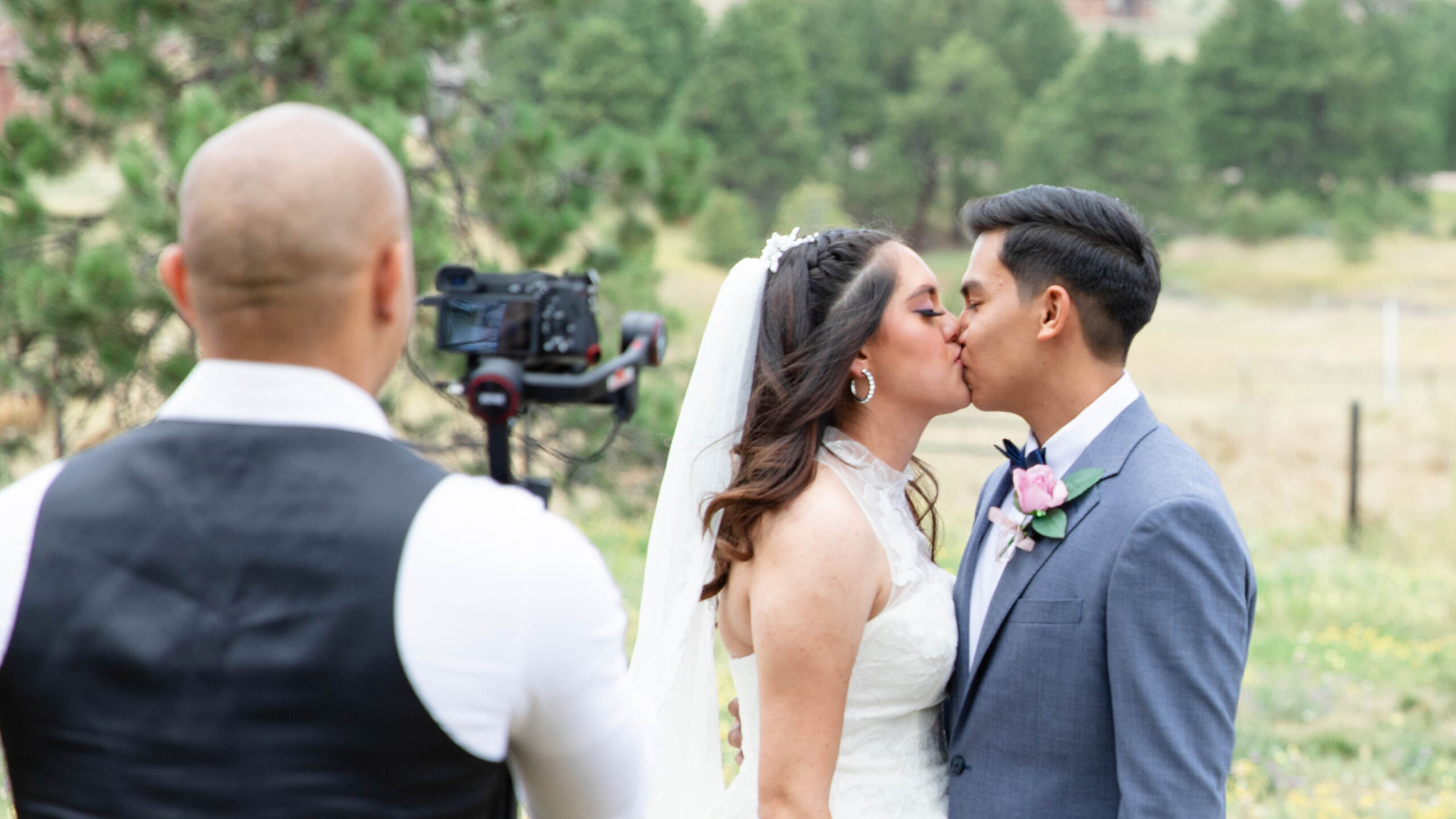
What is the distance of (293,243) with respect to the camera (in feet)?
4.75

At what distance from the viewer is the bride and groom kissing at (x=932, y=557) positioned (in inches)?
92.0

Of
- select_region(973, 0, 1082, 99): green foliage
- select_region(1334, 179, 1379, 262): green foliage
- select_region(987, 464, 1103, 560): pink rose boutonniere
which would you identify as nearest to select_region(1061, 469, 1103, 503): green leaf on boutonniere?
select_region(987, 464, 1103, 560): pink rose boutonniere

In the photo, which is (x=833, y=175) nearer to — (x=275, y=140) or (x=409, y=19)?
(x=409, y=19)

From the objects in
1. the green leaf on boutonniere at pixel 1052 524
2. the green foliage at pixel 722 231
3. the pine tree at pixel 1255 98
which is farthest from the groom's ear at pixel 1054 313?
the pine tree at pixel 1255 98

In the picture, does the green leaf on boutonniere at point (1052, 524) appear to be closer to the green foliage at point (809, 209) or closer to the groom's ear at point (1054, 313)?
the groom's ear at point (1054, 313)

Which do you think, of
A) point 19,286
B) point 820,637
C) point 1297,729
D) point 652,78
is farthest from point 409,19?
point 652,78

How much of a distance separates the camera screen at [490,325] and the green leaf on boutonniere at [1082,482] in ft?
3.93

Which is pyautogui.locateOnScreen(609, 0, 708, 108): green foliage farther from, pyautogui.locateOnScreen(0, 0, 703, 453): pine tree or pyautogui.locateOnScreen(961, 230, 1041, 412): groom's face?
pyautogui.locateOnScreen(961, 230, 1041, 412): groom's face

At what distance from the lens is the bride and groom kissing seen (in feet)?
7.67

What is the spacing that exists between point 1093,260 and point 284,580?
1.86m

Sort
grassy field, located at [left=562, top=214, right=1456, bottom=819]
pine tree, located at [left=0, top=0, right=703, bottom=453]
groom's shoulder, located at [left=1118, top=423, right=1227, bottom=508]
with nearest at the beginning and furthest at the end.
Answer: groom's shoulder, located at [left=1118, top=423, right=1227, bottom=508]
grassy field, located at [left=562, top=214, right=1456, bottom=819]
pine tree, located at [left=0, top=0, right=703, bottom=453]

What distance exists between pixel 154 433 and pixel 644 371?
1094 cm

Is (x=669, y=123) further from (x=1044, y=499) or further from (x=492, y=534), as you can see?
(x=492, y=534)

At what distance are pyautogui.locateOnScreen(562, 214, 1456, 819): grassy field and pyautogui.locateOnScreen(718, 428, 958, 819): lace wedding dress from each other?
10.7ft
